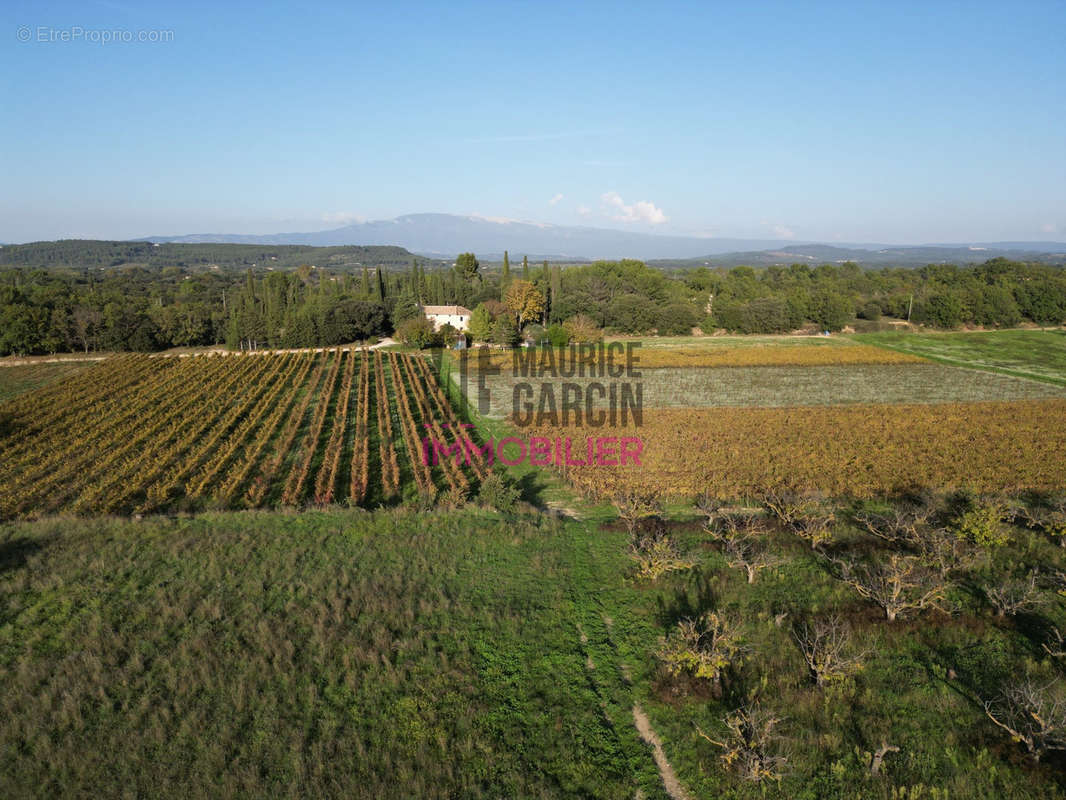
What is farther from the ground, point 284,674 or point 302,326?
point 302,326

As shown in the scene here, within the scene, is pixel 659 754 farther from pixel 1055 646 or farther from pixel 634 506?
pixel 634 506

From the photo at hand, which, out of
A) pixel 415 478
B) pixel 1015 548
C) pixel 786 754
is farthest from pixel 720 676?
pixel 415 478

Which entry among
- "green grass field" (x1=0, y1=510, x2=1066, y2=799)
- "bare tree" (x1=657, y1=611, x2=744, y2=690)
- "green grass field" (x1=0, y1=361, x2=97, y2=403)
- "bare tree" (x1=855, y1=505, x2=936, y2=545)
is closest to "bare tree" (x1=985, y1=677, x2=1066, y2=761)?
"green grass field" (x1=0, y1=510, x2=1066, y2=799)

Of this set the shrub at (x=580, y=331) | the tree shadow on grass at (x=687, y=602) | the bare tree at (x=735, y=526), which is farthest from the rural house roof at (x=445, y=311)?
the tree shadow on grass at (x=687, y=602)

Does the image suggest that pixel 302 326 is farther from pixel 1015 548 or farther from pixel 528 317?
pixel 1015 548

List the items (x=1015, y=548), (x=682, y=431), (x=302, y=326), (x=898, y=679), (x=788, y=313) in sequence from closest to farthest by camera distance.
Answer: (x=898, y=679), (x=1015, y=548), (x=682, y=431), (x=302, y=326), (x=788, y=313)

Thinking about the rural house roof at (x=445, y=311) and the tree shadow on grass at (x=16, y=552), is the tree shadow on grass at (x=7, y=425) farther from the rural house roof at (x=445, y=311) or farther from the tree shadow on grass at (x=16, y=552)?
the rural house roof at (x=445, y=311)
